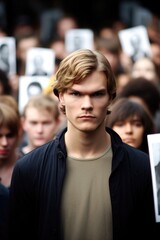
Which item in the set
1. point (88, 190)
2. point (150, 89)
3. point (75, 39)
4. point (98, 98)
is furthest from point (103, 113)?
point (75, 39)

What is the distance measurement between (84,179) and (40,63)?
685cm

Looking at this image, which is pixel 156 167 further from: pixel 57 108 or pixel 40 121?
pixel 57 108

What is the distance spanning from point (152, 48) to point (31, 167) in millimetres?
8905

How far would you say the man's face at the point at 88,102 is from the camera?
17.8 feet

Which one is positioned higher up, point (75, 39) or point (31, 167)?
point (75, 39)

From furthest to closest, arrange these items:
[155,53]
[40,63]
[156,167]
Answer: [155,53] → [40,63] → [156,167]

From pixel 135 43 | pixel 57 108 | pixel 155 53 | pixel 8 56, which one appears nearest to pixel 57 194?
pixel 57 108

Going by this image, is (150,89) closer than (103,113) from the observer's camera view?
No

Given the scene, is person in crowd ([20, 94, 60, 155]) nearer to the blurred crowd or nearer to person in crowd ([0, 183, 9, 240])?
the blurred crowd

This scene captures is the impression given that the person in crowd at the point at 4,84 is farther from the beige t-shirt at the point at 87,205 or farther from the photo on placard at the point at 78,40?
the beige t-shirt at the point at 87,205

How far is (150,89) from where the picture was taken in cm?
960

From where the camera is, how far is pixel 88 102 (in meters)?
5.45

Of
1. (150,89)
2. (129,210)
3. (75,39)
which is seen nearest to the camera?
(129,210)

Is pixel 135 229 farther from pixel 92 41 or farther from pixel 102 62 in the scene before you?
pixel 92 41
